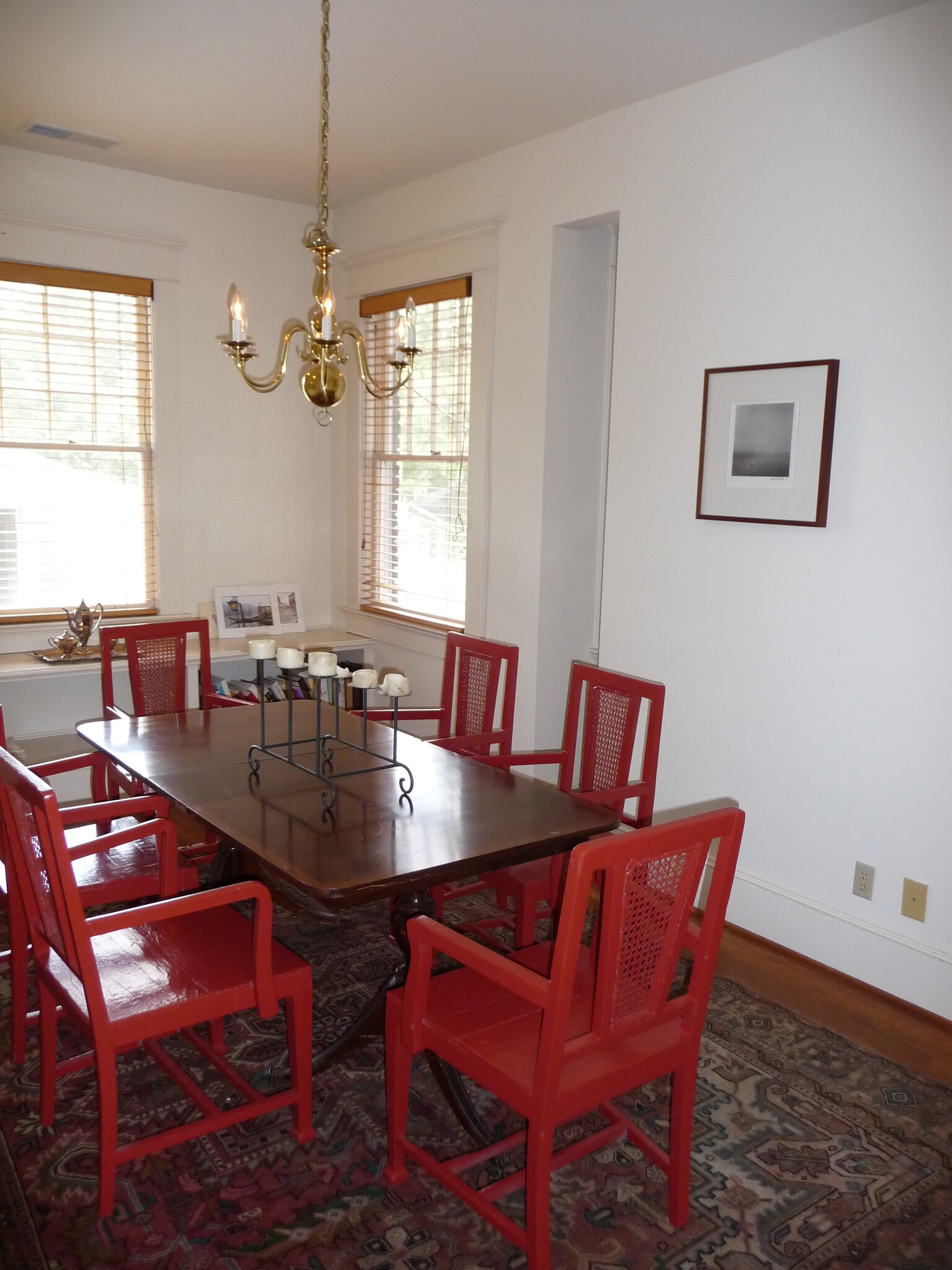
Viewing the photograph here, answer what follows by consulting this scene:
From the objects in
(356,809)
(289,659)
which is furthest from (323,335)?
(356,809)

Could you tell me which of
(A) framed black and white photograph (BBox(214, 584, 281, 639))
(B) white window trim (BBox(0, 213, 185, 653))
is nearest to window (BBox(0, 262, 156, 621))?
(B) white window trim (BBox(0, 213, 185, 653))

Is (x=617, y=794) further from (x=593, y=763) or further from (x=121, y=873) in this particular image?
(x=121, y=873)

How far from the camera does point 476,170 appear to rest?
13.9 feet

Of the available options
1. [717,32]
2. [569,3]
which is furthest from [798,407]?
[569,3]

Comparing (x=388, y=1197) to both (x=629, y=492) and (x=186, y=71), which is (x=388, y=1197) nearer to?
(x=629, y=492)

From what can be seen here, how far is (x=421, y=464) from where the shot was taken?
478cm

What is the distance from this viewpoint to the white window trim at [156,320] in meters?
4.31

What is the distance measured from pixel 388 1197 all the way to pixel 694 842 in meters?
1.04

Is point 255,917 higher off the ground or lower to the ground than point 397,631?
lower

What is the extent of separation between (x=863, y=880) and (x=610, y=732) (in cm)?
89

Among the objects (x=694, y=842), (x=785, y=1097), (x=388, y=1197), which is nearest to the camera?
(x=694, y=842)

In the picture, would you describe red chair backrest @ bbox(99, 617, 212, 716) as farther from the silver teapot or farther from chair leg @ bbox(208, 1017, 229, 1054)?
chair leg @ bbox(208, 1017, 229, 1054)

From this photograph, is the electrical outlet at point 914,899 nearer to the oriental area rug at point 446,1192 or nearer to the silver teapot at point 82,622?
the oriental area rug at point 446,1192

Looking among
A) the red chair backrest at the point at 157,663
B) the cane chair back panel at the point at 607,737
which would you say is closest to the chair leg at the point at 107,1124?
the cane chair back panel at the point at 607,737
